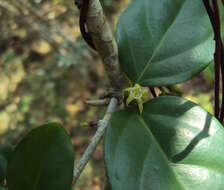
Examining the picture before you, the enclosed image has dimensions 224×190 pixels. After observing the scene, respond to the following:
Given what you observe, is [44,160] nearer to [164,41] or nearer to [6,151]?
[6,151]

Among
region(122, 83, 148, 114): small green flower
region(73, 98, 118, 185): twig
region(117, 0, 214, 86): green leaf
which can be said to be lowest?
region(73, 98, 118, 185): twig

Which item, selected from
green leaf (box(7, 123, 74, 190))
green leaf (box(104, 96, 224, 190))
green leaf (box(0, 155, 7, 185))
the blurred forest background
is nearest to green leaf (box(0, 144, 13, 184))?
green leaf (box(0, 155, 7, 185))

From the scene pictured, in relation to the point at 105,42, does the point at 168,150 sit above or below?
below

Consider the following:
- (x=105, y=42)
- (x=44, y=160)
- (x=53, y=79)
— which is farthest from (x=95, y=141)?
(x=53, y=79)

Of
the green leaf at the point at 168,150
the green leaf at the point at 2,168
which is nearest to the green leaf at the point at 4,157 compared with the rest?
the green leaf at the point at 2,168

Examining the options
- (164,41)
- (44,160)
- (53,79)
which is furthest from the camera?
(53,79)

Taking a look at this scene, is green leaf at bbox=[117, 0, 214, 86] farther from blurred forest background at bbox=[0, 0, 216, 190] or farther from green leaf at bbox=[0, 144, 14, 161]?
blurred forest background at bbox=[0, 0, 216, 190]

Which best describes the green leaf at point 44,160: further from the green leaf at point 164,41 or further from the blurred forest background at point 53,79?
the blurred forest background at point 53,79
